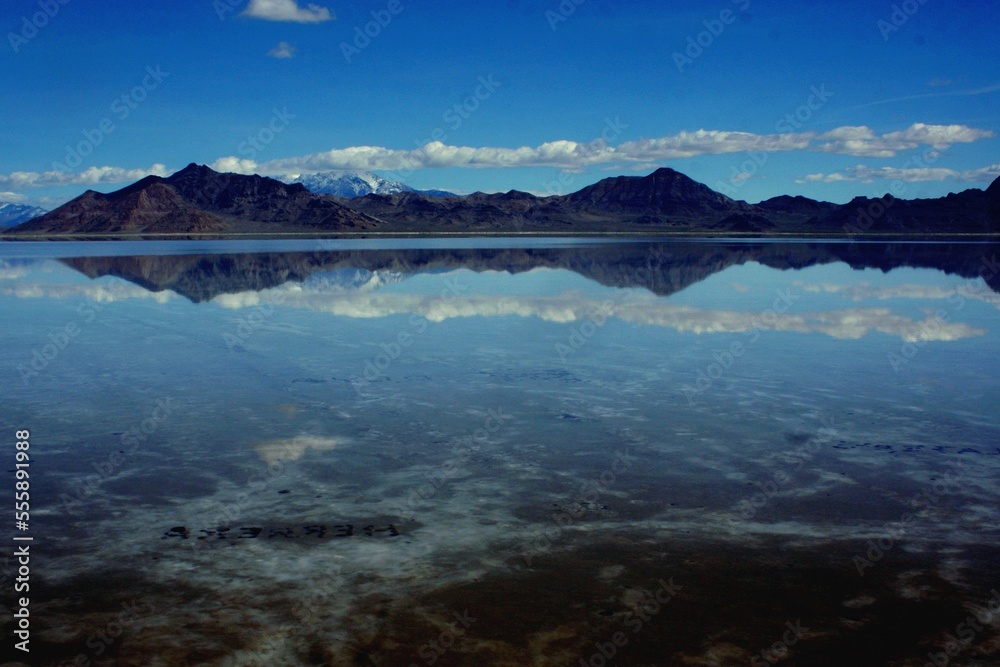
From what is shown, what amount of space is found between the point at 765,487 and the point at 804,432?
249cm

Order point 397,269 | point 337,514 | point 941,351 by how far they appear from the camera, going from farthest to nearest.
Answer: point 397,269
point 941,351
point 337,514

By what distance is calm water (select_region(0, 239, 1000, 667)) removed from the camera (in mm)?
5531

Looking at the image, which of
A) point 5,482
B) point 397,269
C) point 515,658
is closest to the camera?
point 515,658

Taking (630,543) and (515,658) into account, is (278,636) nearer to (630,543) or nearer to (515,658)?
(515,658)

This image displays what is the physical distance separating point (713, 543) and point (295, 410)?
22.4 feet

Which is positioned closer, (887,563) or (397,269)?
(887,563)

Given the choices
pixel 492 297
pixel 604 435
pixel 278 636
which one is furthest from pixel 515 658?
pixel 492 297

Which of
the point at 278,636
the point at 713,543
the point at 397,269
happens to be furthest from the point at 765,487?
the point at 397,269

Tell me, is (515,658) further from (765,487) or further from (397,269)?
(397,269)

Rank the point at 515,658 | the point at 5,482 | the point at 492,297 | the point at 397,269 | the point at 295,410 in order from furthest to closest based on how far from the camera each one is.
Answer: the point at 397,269 → the point at 492,297 → the point at 295,410 → the point at 5,482 → the point at 515,658

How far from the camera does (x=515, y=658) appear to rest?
5184 mm

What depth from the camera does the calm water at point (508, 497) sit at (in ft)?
18.1

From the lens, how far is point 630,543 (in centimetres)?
702

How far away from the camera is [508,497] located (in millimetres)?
8203
